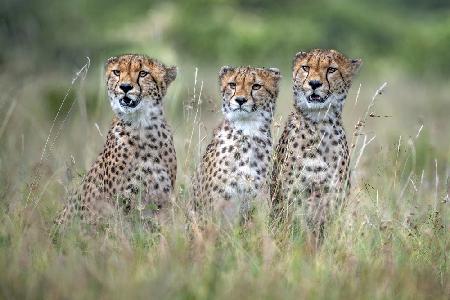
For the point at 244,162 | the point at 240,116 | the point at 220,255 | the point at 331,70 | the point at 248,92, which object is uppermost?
the point at 331,70

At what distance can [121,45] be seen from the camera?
1393 cm

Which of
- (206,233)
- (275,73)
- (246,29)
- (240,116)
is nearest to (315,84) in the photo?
(275,73)

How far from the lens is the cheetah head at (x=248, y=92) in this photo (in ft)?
16.6

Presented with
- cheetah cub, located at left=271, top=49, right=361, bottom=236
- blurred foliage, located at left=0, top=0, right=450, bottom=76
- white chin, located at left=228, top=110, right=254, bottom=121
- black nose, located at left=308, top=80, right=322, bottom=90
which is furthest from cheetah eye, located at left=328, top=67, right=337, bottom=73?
blurred foliage, located at left=0, top=0, right=450, bottom=76

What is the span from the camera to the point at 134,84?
197 inches

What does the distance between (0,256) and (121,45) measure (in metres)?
10.0

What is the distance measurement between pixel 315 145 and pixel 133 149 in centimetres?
86

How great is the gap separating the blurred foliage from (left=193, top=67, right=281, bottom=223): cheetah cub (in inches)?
339

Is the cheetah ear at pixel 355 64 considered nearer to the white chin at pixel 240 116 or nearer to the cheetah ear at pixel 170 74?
the white chin at pixel 240 116

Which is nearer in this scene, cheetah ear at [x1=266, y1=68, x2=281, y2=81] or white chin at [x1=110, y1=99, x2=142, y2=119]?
white chin at [x1=110, y1=99, x2=142, y2=119]

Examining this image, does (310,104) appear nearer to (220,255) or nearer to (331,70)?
(331,70)

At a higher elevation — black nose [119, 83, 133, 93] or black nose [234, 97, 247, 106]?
black nose [119, 83, 133, 93]

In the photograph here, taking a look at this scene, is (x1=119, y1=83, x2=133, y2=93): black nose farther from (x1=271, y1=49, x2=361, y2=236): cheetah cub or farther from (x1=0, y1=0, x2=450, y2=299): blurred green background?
(x1=271, y1=49, x2=361, y2=236): cheetah cub

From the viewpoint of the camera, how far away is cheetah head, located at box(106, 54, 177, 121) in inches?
197
